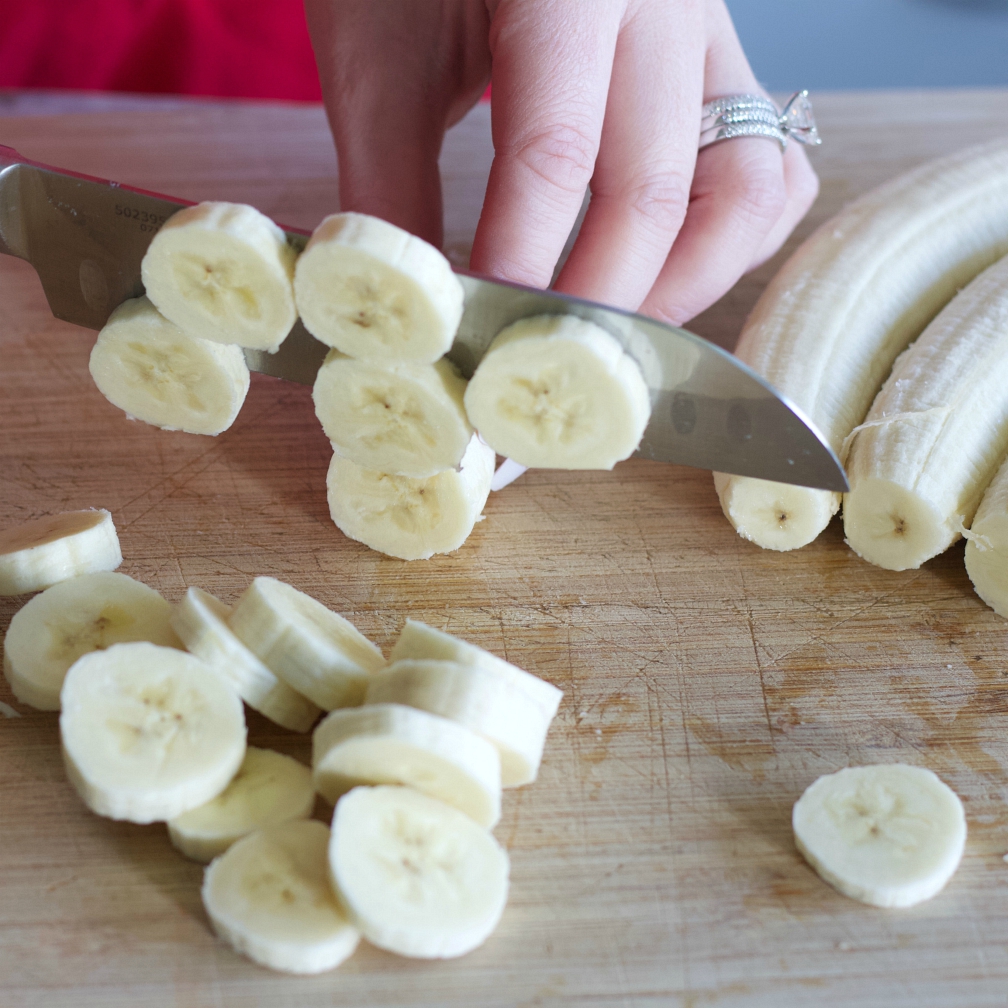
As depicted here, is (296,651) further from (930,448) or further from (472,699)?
(930,448)

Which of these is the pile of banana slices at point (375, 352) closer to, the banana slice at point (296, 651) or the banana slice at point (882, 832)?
the banana slice at point (296, 651)

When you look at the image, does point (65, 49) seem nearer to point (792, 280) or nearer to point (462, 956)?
point (792, 280)

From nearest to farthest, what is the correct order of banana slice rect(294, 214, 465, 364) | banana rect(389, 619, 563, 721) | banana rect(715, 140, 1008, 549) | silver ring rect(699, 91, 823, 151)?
1. banana slice rect(294, 214, 465, 364)
2. banana rect(389, 619, 563, 721)
3. banana rect(715, 140, 1008, 549)
4. silver ring rect(699, 91, 823, 151)

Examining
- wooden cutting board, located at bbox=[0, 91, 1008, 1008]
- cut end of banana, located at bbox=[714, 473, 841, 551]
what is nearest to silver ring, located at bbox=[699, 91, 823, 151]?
wooden cutting board, located at bbox=[0, 91, 1008, 1008]

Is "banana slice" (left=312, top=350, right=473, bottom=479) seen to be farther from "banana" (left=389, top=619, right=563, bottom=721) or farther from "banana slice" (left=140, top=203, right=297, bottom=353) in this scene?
"banana" (left=389, top=619, right=563, bottom=721)

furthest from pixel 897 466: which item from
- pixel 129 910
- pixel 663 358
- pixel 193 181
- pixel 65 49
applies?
pixel 65 49

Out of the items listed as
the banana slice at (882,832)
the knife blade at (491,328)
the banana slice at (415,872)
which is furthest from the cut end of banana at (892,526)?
the banana slice at (415,872)
